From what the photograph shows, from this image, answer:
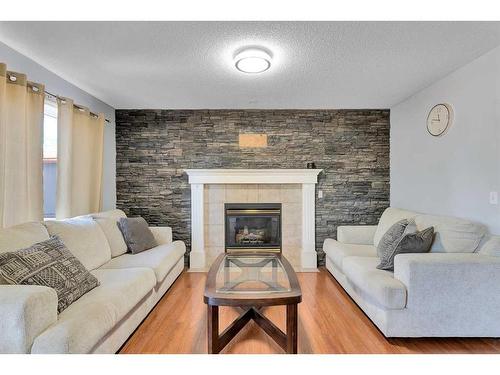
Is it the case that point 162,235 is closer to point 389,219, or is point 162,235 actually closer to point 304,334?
point 304,334

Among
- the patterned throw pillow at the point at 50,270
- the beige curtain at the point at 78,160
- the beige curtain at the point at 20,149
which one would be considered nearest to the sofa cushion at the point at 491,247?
the patterned throw pillow at the point at 50,270

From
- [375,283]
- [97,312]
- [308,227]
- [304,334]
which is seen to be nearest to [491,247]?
[375,283]

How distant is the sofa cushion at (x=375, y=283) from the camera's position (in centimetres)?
205

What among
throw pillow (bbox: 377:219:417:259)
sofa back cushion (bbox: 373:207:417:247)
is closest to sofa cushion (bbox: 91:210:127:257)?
throw pillow (bbox: 377:219:417:259)

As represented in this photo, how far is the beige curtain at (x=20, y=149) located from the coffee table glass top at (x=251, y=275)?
5.59 ft

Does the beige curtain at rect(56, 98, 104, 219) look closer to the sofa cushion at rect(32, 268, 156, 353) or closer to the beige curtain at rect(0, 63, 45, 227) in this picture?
the beige curtain at rect(0, 63, 45, 227)

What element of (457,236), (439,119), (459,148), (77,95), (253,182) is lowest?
(457,236)

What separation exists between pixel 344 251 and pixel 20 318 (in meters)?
2.87

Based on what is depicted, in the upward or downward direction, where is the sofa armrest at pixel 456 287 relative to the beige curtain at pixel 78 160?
downward

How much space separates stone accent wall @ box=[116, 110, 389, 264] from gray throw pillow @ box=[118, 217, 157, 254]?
0.81 metres

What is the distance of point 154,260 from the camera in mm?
2797

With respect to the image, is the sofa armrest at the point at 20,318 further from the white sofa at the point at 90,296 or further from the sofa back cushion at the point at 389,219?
the sofa back cushion at the point at 389,219

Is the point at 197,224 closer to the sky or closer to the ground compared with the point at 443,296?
closer to the sky
